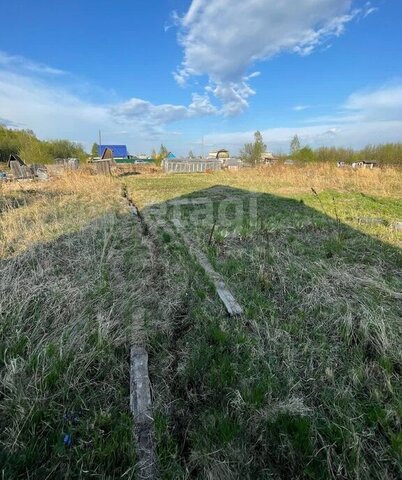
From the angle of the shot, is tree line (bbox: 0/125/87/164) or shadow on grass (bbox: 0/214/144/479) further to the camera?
tree line (bbox: 0/125/87/164)

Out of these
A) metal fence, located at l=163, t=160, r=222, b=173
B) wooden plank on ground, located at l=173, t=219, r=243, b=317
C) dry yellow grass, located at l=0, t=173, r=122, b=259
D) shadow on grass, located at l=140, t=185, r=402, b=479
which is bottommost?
shadow on grass, located at l=140, t=185, r=402, b=479

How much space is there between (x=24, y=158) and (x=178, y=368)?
25916 mm

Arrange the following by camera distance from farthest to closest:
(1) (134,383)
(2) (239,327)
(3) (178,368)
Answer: (2) (239,327) < (3) (178,368) < (1) (134,383)

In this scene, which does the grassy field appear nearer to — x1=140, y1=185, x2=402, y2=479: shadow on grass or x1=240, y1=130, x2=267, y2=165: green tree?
x1=140, y1=185, x2=402, y2=479: shadow on grass

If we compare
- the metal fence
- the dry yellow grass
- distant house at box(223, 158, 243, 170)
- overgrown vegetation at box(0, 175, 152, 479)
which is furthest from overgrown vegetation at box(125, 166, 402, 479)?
distant house at box(223, 158, 243, 170)

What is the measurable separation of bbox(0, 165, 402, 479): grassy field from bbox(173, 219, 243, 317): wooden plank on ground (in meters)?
0.11

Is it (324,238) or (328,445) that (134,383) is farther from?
(324,238)

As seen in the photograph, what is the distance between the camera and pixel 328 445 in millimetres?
1471

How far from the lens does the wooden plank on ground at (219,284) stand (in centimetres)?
273

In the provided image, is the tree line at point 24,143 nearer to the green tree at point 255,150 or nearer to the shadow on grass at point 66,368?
the green tree at point 255,150

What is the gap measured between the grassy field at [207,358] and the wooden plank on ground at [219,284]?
112mm

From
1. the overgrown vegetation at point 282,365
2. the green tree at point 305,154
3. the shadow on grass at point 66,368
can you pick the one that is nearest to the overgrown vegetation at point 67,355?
the shadow on grass at point 66,368

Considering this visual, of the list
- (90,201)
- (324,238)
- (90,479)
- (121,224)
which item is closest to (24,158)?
(90,201)

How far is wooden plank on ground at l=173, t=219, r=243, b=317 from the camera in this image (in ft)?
8.96
